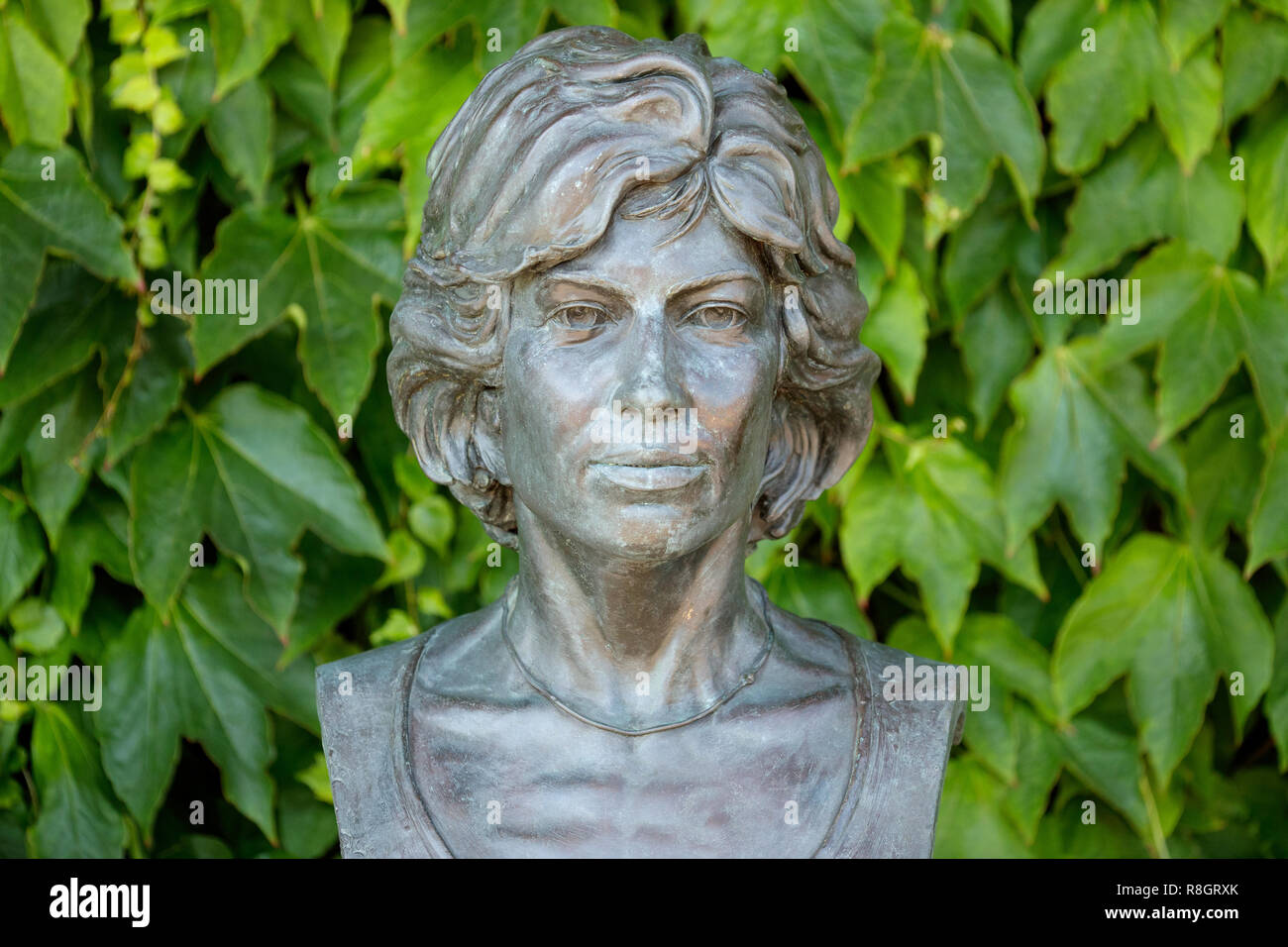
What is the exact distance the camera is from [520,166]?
1480 millimetres

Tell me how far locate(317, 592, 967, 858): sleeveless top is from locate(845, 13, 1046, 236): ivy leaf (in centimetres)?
74

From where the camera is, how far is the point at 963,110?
213 cm

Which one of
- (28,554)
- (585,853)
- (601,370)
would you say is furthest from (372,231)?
(585,853)

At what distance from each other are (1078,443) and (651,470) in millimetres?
955

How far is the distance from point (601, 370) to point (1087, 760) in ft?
3.76

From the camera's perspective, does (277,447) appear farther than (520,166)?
Yes

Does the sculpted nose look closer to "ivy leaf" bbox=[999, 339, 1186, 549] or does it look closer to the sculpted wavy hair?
the sculpted wavy hair

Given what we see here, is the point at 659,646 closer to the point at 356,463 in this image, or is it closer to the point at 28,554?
the point at 356,463

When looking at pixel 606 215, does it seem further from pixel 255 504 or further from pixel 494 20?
pixel 255 504

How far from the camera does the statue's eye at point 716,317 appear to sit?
1.49m

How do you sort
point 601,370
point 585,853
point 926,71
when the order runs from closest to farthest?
1. point 601,370
2. point 585,853
3. point 926,71

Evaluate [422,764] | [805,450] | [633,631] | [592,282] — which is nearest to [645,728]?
[633,631]

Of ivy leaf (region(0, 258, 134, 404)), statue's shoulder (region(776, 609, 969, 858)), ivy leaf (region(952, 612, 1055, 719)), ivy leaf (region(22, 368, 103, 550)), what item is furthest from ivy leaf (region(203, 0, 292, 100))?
ivy leaf (region(952, 612, 1055, 719))

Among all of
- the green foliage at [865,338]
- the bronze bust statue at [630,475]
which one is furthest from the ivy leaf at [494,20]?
the bronze bust statue at [630,475]
